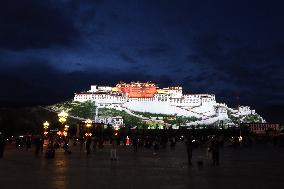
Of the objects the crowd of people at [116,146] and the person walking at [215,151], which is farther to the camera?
the crowd of people at [116,146]

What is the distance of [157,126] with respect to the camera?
19538cm

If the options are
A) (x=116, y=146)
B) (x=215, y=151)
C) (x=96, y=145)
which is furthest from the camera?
(x=116, y=146)

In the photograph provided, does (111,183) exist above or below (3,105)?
below

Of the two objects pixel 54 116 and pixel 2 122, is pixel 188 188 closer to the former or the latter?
pixel 2 122

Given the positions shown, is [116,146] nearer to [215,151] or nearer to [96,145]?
[96,145]

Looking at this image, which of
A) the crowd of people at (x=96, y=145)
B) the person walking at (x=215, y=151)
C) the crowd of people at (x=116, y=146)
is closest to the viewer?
the person walking at (x=215, y=151)

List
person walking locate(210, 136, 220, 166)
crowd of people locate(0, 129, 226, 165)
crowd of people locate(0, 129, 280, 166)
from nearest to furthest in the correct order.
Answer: person walking locate(210, 136, 220, 166)
crowd of people locate(0, 129, 226, 165)
crowd of people locate(0, 129, 280, 166)

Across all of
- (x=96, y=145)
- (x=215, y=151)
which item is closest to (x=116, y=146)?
(x=96, y=145)

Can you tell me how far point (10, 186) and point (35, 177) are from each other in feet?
9.91

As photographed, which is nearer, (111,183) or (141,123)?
(111,183)

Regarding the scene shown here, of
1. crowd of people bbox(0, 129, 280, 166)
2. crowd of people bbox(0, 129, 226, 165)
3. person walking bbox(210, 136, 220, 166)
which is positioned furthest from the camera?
crowd of people bbox(0, 129, 280, 166)

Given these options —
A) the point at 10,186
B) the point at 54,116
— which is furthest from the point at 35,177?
the point at 54,116

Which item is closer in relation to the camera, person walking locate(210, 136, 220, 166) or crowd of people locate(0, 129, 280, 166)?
person walking locate(210, 136, 220, 166)

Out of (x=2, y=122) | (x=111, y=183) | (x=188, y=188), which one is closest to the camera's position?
(x=188, y=188)
